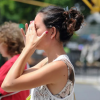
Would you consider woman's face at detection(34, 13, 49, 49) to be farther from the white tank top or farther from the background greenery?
the background greenery

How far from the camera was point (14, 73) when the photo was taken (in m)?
1.28

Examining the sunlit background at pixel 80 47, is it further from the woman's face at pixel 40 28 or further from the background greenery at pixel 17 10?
the woman's face at pixel 40 28

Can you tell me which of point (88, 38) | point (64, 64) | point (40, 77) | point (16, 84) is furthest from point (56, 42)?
point (88, 38)

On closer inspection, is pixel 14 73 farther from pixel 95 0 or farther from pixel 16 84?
pixel 95 0

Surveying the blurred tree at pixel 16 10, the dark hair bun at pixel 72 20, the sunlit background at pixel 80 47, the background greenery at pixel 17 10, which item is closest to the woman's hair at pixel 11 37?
the dark hair bun at pixel 72 20

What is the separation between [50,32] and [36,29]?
11 centimetres

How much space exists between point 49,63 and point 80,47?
17.1 meters

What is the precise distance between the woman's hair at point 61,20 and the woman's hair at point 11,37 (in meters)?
0.94

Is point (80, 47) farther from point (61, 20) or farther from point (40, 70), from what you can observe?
point (40, 70)

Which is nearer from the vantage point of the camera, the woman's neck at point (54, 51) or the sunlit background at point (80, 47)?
the woman's neck at point (54, 51)

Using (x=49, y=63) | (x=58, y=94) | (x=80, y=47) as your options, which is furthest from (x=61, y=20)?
(x=80, y=47)

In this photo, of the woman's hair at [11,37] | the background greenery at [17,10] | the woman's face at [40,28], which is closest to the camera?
the woman's face at [40,28]

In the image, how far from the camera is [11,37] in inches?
89.7

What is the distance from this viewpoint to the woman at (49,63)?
4.14ft
